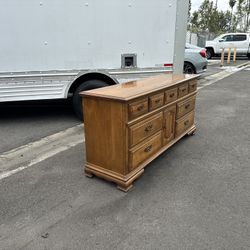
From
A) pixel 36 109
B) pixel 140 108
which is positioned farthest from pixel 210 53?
pixel 140 108

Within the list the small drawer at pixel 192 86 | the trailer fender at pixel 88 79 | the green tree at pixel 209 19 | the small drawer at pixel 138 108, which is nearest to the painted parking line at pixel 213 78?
the small drawer at pixel 192 86

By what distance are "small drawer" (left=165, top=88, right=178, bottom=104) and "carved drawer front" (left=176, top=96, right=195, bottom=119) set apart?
20 centimetres

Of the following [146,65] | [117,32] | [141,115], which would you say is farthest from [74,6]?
[141,115]

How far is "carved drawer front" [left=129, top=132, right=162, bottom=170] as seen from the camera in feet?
9.95

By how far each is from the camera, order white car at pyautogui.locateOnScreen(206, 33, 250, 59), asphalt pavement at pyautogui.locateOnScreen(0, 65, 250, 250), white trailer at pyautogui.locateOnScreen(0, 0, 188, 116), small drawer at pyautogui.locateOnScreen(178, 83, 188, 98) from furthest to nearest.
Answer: white car at pyautogui.locateOnScreen(206, 33, 250, 59)
white trailer at pyautogui.locateOnScreen(0, 0, 188, 116)
small drawer at pyautogui.locateOnScreen(178, 83, 188, 98)
asphalt pavement at pyautogui.locateOnScreen(0, 65, 250, 250)

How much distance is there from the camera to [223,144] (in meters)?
4.26

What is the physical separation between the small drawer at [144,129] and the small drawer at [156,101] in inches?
4.9

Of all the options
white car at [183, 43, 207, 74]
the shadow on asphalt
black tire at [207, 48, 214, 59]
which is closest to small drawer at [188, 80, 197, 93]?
the shadow on asphalt

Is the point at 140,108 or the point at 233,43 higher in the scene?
the point at 233,43

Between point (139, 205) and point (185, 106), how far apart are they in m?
2.01

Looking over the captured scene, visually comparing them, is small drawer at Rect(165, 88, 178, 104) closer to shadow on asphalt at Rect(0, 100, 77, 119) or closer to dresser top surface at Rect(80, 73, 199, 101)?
dresser top surface at Rect(80, 73, 199, 101)

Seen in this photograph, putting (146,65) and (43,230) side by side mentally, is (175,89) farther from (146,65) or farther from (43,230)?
(43,230)

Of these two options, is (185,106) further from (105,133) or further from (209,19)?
(209,19)

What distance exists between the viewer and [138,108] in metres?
2.96
